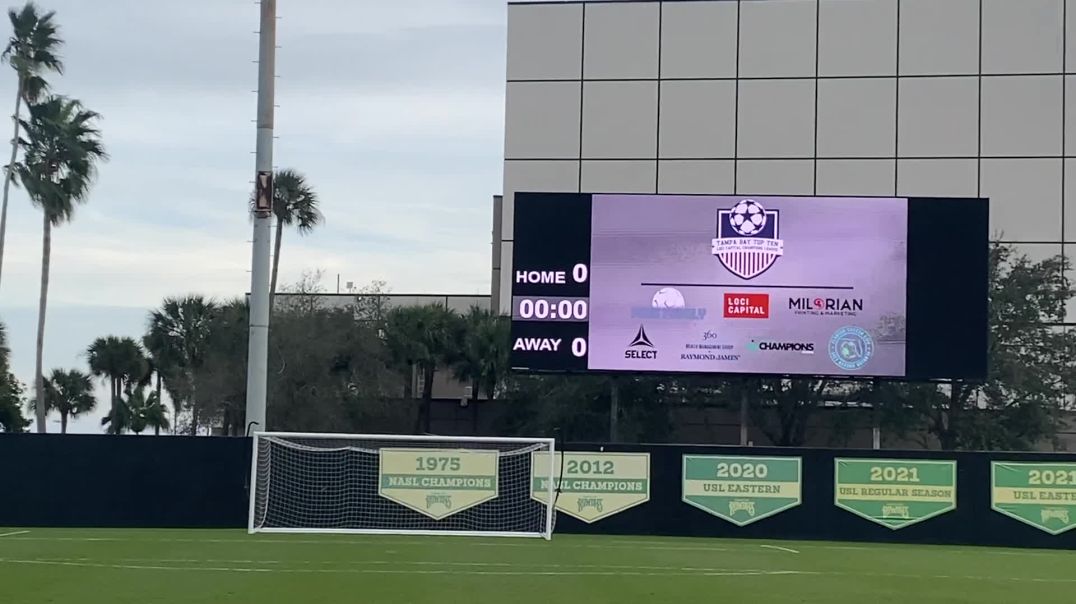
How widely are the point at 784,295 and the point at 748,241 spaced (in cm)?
118

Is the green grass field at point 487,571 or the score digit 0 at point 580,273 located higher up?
the score digit 0 at point 580,273

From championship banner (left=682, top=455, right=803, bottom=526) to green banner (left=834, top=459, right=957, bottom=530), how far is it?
0.81 m

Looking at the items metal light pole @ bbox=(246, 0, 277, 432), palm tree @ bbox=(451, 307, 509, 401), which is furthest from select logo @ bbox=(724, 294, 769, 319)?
palm tree @ bbox=(451, 307, 509, 401)

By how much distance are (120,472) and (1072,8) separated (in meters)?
30.9

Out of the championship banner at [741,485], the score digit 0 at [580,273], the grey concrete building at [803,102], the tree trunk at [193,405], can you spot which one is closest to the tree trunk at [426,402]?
the grey concrete building at [803,102]

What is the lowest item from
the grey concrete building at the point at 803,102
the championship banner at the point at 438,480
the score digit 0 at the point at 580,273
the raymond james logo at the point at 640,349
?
the championship banner at the point at 438,480

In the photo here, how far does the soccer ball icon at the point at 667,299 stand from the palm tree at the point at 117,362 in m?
31.5

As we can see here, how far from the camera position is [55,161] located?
43.2 meters

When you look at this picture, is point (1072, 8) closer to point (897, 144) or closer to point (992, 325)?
point (897, 144)

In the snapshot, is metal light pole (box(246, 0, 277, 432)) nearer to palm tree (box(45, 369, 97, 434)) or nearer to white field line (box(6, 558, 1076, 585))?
white field line (box(6, 558, 1076, 585))

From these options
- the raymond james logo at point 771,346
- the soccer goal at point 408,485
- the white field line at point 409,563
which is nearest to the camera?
the white field line at point 409,563

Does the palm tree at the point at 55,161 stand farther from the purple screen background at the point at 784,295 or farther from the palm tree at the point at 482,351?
the purple screen background at the point at 784,295

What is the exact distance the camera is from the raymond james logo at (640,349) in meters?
24.3

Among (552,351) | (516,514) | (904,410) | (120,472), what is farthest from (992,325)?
(120,472)
